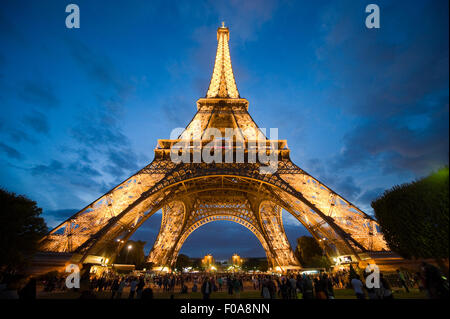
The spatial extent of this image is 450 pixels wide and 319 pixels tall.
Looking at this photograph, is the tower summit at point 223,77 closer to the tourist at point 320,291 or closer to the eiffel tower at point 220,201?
→ the eiffel tower at point 220,201

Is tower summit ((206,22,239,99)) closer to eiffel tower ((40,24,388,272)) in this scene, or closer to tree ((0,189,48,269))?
eiffel tower ((40,24,388,272))

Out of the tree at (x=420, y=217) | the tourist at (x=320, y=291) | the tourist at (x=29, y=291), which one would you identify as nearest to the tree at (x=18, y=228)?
the tourist at (x=29, y=291)

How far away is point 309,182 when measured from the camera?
17.0 metres

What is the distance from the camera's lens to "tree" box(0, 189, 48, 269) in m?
8.86

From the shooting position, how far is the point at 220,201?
30.3 meters

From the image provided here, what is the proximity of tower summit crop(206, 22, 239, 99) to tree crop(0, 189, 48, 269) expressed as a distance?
71.2 ft

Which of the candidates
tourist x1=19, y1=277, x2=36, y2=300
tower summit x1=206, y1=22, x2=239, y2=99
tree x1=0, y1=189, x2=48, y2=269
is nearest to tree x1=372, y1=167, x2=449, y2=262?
tourist x1=19, y1=277, x2=36, y2=300

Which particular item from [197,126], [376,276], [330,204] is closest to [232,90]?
[197,126]

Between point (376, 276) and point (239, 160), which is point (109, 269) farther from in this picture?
point (376, 276)

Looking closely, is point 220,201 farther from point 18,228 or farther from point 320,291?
point 320,291

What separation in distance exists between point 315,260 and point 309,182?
67.1ft

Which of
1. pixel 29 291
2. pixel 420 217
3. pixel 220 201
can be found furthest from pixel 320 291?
pixel 220 201

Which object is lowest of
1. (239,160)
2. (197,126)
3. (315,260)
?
Answer: (315,260)

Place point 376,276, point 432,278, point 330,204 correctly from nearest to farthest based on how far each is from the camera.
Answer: point 432,278 < point 376,276 < point 330,204
